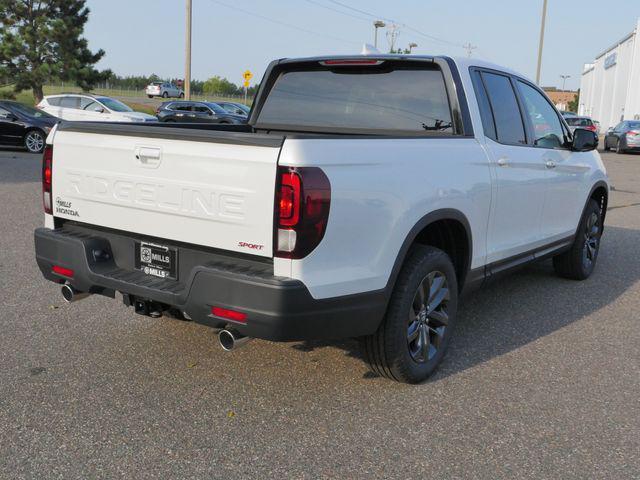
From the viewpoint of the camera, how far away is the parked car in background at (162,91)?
230 feet

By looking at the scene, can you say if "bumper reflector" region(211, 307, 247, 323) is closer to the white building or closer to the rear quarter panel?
the rear quarter panel

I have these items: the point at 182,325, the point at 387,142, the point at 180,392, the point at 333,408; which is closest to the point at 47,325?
the point at 182,325

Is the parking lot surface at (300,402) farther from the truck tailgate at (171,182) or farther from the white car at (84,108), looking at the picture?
the white car at (84,108)

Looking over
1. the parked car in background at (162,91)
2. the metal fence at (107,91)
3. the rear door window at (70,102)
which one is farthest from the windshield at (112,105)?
the parked car in background at (162,91)

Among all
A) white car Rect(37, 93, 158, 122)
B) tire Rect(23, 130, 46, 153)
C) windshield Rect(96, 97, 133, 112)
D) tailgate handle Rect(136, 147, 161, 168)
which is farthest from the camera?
windshield Rect(96, 97, 133, 112)

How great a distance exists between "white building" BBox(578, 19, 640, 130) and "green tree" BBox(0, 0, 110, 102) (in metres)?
37.1

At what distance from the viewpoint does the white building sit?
50.0 m

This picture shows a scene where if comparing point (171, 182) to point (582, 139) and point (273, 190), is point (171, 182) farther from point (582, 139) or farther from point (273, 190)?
point (582, 139)

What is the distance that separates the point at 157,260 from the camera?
11.9 feet

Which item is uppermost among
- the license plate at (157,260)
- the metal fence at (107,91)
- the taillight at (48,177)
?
the metal fence at (107,91)

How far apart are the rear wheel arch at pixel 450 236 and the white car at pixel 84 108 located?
18.7m

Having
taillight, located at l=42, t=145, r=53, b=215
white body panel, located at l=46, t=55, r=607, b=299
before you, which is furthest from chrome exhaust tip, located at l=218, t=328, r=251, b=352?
taillight, located at l=42, t=145, r=53, b=215

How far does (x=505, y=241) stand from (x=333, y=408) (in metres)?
1.96

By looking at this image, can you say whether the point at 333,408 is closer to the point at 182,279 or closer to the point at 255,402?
the point at 255,402
